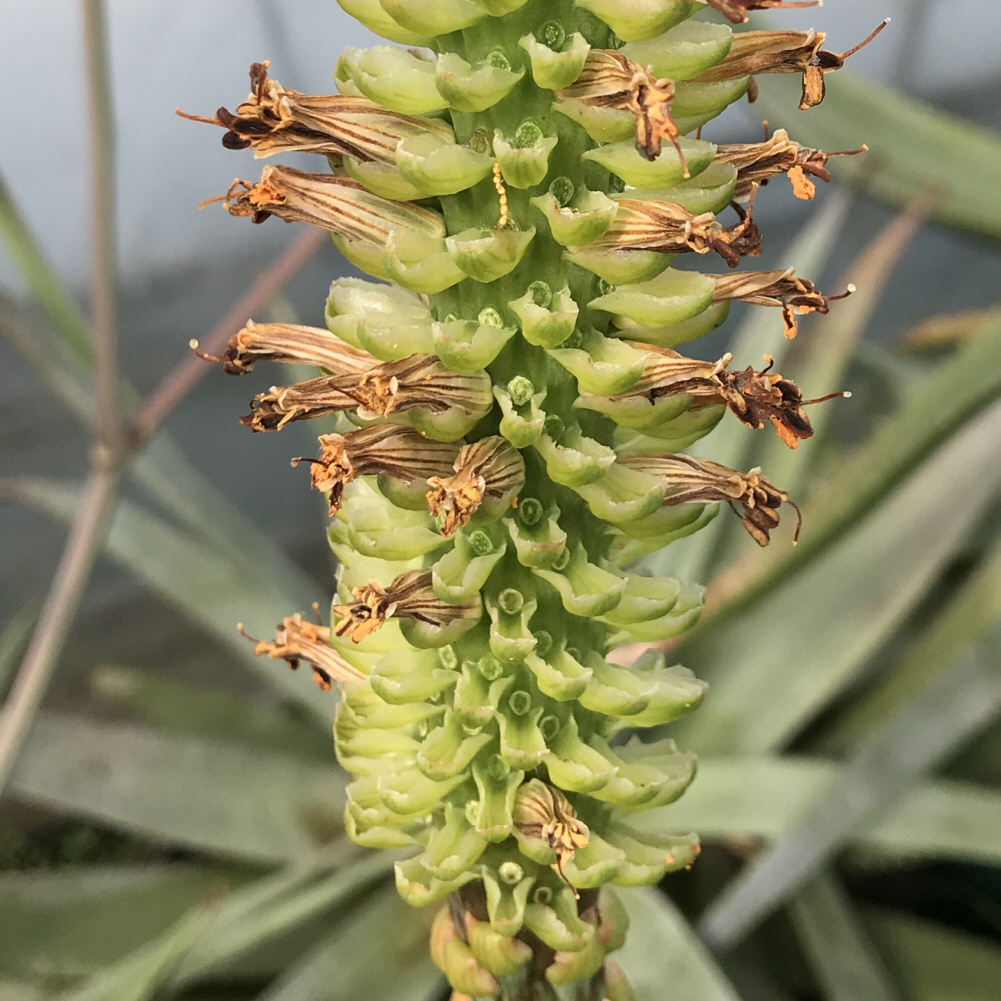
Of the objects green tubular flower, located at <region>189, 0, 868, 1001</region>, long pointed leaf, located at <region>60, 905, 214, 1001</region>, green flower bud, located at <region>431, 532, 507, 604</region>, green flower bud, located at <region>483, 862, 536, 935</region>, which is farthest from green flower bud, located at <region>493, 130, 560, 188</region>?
long pointed leaf, located at <region>60, 905, 214, 1001</region>

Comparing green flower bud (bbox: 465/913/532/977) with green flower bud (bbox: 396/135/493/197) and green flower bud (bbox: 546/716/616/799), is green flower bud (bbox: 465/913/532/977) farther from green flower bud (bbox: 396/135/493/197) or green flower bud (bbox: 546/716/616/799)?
green flower bud (bbox: 396/135/493/197)

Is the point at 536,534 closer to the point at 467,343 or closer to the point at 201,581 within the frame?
the point at 467,343

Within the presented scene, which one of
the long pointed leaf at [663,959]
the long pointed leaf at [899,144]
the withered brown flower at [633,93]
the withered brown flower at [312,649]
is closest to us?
the withered brown flower at [633,93]

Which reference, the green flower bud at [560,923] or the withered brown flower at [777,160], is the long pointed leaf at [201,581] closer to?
the green flower bud at [560,923]

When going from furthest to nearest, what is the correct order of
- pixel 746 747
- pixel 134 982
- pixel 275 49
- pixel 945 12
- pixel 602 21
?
pixel 945 12, pixel 275 49, pixel 746 747, pixel 134 982, pixel 602 21

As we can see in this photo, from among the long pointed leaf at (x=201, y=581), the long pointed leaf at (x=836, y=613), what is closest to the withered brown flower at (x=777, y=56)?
the long pointed leaf at (x=836, y=613)

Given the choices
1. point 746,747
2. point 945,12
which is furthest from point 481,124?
point 945,12

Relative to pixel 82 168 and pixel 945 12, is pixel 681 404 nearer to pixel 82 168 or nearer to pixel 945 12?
pixel 82 168
